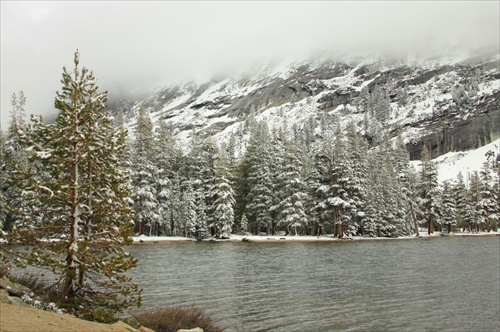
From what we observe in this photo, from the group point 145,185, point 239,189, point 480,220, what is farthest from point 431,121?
point 145,185

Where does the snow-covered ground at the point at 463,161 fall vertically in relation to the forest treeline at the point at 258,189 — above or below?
above

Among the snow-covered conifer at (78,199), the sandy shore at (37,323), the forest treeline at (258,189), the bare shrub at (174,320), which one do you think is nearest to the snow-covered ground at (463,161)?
the forest treeline at (258,189)

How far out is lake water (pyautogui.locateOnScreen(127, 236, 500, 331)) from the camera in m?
14.4

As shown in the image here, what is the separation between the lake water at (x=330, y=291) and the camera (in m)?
14.4

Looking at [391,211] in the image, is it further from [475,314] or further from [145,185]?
[475,314]

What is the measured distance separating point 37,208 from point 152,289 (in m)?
8.86

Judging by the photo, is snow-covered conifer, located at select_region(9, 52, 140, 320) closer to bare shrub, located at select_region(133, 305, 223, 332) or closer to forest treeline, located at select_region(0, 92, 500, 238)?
bare shrub, located at select_region(133, 305, 223, 332)

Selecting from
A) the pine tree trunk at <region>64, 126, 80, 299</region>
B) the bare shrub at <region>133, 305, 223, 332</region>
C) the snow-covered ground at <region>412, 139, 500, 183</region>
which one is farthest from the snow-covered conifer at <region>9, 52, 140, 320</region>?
the snow-covered ground at <region>412, 139, 500, 183</region>

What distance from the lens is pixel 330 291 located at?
64.1 feet

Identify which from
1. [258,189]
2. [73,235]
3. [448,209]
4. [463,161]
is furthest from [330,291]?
[463,161]

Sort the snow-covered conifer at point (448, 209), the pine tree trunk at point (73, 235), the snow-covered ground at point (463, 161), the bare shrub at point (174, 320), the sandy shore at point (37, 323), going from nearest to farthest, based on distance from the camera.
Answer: the sandy shore at point (37, 323)
the pine tree trunk at point (73, 235)
the bare shrub at point (174, 320)
the snow-covered conifer at point (448, 209)
the snow-covered ground at point (463, 161)

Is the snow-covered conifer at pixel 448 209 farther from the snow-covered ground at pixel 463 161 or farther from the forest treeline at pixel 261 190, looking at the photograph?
the snow-covered ground at pixel 463 161

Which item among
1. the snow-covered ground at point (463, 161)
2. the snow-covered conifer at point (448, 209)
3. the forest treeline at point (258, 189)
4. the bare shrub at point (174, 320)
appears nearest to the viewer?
the bare shrub at point (174, 320)

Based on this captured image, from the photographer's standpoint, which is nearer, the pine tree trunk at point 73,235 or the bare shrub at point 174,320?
the pine tree trunk at point 73,235
